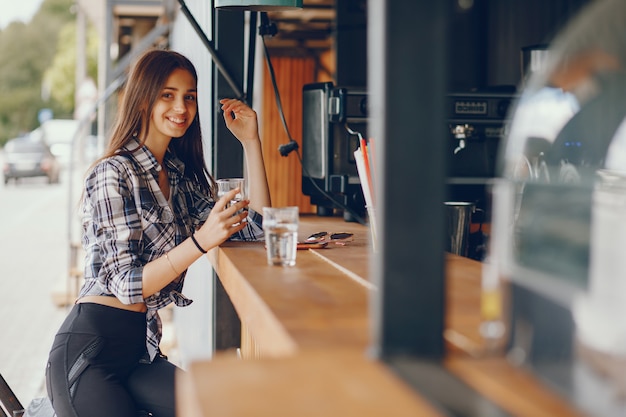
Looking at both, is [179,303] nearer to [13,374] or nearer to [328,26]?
[13,374]

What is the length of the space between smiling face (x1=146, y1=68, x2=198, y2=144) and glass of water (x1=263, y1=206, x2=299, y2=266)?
83 centimetres

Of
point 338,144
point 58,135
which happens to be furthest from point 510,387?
point 58,135

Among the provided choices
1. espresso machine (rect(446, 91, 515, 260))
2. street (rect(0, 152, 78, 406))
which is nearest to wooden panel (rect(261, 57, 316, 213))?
street (rect(0, 152, 78, 406))

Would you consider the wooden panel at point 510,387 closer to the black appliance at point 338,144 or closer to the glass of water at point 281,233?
the glass of water at point 281,233

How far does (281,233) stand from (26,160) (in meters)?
21.2

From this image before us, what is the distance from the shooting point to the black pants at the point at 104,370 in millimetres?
2445

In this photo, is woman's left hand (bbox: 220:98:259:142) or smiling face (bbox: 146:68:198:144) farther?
woman's left hand (bbox: 220:98:259:142)

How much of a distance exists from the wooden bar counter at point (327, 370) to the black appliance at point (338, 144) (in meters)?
1.61

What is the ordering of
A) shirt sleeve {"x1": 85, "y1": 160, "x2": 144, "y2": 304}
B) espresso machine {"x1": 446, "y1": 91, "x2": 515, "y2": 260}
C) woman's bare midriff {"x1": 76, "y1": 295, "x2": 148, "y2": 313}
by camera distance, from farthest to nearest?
espresso machine {"x1": 446, "y1": 91, "x2": 515, "y2": 260} → woman's bare midriff {"x1": 76, "y1": 295, "x2": 148, "y2": 313} → shirt sleeve {"x1": 85, "y1": 160, "x2": 144, "y2": 304}

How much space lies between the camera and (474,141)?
3592mm

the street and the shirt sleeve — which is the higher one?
the shirt sleeve

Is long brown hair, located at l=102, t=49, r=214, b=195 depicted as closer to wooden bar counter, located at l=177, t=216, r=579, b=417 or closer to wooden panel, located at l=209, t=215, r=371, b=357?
wooden panel, located at l=209, t=215, r=371, b=357

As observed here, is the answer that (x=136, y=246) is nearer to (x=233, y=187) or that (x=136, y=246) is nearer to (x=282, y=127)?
(x=233, y=187)

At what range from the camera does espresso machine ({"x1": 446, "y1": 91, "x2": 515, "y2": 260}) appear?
3.54 meters
